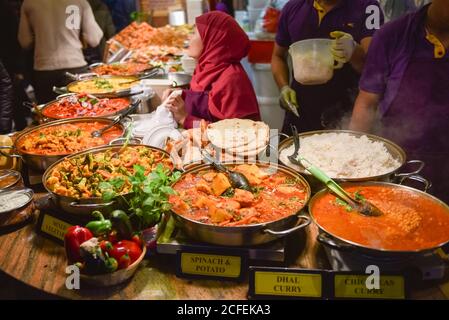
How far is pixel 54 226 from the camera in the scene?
1828 millimetres

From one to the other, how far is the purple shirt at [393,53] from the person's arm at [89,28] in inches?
159

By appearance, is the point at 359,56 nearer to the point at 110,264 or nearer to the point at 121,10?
the point at 110,264

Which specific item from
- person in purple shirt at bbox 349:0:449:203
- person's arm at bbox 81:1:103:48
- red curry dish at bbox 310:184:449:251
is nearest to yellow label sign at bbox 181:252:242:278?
red curry dish at bbox 310:184:449:251

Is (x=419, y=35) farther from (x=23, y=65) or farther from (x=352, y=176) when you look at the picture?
(x=23, y=65)

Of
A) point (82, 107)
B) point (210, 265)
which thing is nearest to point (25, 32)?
point (82, 107)

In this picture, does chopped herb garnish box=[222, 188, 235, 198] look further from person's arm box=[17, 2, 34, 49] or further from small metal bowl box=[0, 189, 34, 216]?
person's arm box=[17, 2, 34, 49]

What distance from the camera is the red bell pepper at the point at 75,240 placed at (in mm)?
1548

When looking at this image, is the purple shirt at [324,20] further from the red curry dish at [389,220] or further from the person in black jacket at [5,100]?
the person in black jacket at [5,100]

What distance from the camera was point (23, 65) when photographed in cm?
648

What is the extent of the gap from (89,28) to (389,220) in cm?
492

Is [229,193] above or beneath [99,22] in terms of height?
beneath

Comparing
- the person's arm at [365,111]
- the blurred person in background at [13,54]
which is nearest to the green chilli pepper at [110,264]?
the person's arm at [365,111]

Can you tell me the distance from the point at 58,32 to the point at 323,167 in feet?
14.2
